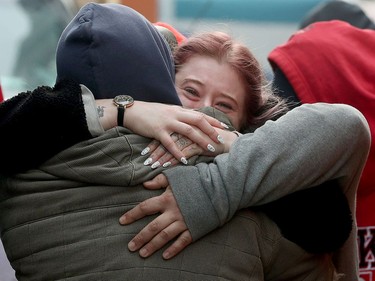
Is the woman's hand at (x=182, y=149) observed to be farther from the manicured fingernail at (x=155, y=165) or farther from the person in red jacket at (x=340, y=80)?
the person in red jacket at (x=340, y=80)

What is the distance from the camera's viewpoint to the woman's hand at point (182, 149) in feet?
4.00

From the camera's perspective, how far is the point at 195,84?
58.8 inches

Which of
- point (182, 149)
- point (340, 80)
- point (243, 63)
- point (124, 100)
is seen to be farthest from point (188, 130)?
point (340, 80)

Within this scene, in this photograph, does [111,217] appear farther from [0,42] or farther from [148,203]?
[0,42]

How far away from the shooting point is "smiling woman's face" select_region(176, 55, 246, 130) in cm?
149

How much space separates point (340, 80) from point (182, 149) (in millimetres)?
721

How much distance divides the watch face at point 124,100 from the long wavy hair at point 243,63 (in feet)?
1.02

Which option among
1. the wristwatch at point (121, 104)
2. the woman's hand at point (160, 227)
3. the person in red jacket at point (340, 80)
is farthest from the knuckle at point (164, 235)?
the person in red jacket at point (340, 80)

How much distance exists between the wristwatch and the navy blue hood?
16mm

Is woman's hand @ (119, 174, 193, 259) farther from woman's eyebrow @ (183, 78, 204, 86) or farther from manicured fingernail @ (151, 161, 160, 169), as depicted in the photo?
woman's eyebrow @ (183, 78, 204, 86)

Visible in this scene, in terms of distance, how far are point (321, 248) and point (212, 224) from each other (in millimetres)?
239

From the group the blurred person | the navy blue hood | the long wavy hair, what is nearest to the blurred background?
the blurred person

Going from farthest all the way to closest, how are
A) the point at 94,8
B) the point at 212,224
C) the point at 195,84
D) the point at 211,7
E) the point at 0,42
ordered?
the point at 211,7, the point at 0,42, the point at 195,84, the point at 94,8, the point at 212,224

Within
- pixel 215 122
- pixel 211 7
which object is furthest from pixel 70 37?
pixel 211 7
